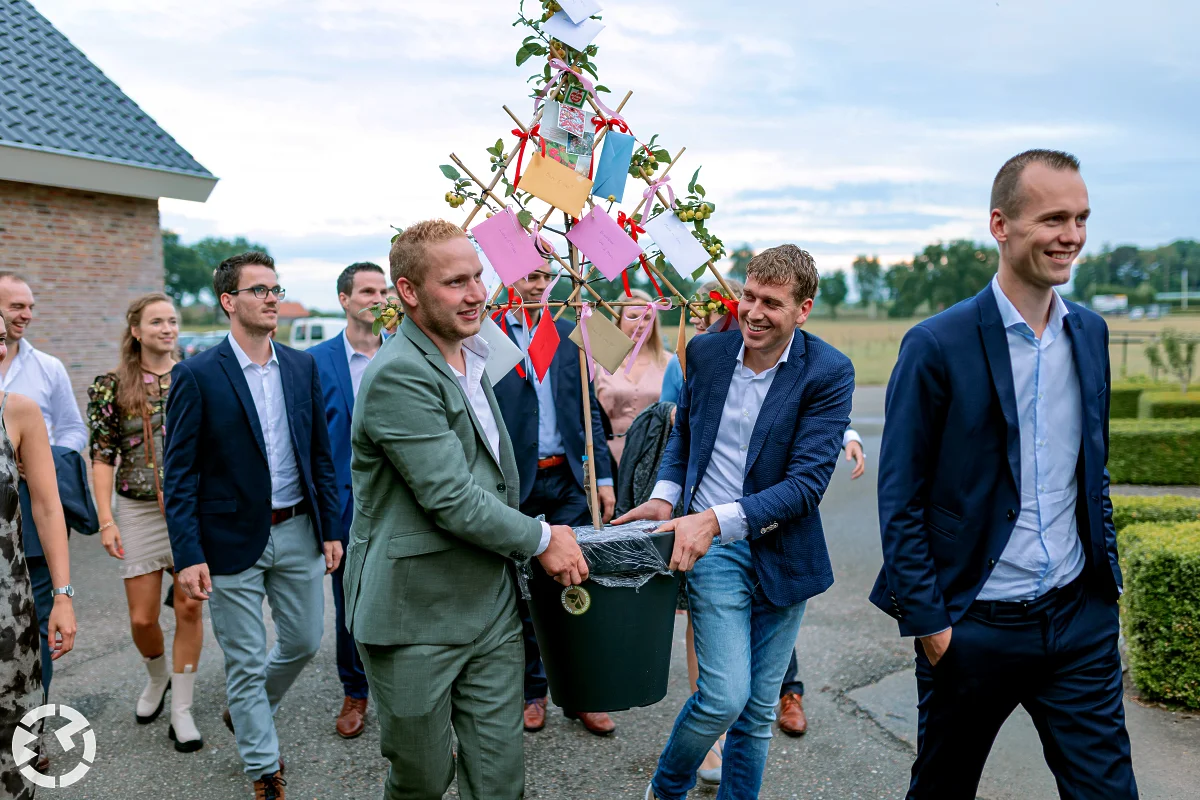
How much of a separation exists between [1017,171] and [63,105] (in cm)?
1191

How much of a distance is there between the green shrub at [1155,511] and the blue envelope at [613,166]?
13.4 feet

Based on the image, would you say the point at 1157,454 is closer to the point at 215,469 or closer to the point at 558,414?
the point at 558,414

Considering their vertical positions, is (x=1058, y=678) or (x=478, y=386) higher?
(x=478, y=386)

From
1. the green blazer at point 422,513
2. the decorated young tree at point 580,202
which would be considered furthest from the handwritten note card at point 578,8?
the green blazer at point 422,513

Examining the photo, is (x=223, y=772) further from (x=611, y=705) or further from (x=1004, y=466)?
(x=1004, y=466)

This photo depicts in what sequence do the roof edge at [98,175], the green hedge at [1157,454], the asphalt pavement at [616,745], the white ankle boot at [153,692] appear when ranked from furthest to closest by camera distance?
the green hedge at [1157,454], the roof edge at [98,175], the white ankle boot at [153,692], the asphalt pavement at [616,745]

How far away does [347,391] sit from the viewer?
189 inches

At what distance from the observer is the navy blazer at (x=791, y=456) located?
3006mm

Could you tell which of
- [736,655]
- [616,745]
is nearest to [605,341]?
[736,655]

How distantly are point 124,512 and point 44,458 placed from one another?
159 centimetres

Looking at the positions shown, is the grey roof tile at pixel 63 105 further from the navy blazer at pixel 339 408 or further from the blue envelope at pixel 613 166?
the blue envelope at pixel 613 166

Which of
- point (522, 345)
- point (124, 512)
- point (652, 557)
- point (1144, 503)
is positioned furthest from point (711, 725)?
point (1144, 503)

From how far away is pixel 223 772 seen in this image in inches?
156

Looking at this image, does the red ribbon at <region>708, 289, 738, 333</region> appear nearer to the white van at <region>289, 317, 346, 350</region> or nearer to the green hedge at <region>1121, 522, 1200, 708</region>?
the green hedge at <region>1121, 522, 1200, 708</region>
